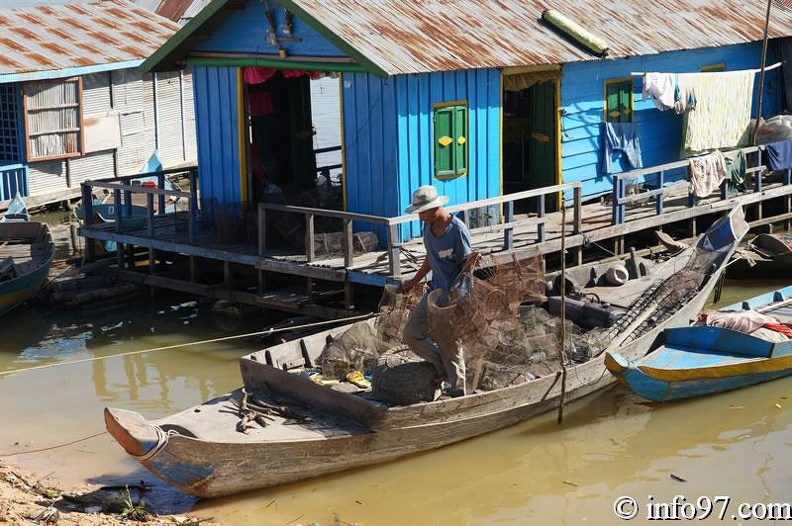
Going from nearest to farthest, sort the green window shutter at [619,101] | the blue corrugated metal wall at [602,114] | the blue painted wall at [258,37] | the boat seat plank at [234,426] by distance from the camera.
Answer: the boat seat plank at [234,426] < the blue painted wall at [258,37] < the blue corrugated metal wall at [602,114] < the green window shutter at [619,101]

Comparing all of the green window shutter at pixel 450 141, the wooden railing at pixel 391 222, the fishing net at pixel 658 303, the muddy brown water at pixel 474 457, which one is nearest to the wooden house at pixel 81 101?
the wooden railing at pixel 391 222

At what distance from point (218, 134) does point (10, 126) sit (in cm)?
850

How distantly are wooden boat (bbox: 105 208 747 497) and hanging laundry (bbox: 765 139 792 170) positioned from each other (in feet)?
23.6

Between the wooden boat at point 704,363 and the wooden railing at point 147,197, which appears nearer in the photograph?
the wooden boat at point 704,363

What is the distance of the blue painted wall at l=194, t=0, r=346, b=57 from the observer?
16.2 meters

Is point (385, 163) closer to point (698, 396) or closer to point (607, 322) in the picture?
point (607, 322)

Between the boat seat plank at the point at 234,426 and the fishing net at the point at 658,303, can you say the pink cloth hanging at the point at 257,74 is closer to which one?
the fishing net at the point at 658,303

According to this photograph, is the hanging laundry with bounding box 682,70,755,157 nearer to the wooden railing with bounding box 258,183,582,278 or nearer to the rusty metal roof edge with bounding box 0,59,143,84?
the wooden railing with bounding box 258,183,582,278

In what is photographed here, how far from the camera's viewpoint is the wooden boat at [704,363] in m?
12.7

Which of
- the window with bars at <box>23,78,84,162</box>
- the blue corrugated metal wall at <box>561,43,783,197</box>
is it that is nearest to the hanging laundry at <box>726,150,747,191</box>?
the blue corrugated metal wall at <box>561,43,783,197</box>

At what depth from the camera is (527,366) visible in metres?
12.7

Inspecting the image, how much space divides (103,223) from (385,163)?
5.65 metres

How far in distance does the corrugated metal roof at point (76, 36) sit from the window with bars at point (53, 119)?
0.53m

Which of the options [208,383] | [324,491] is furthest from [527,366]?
[208,383]
